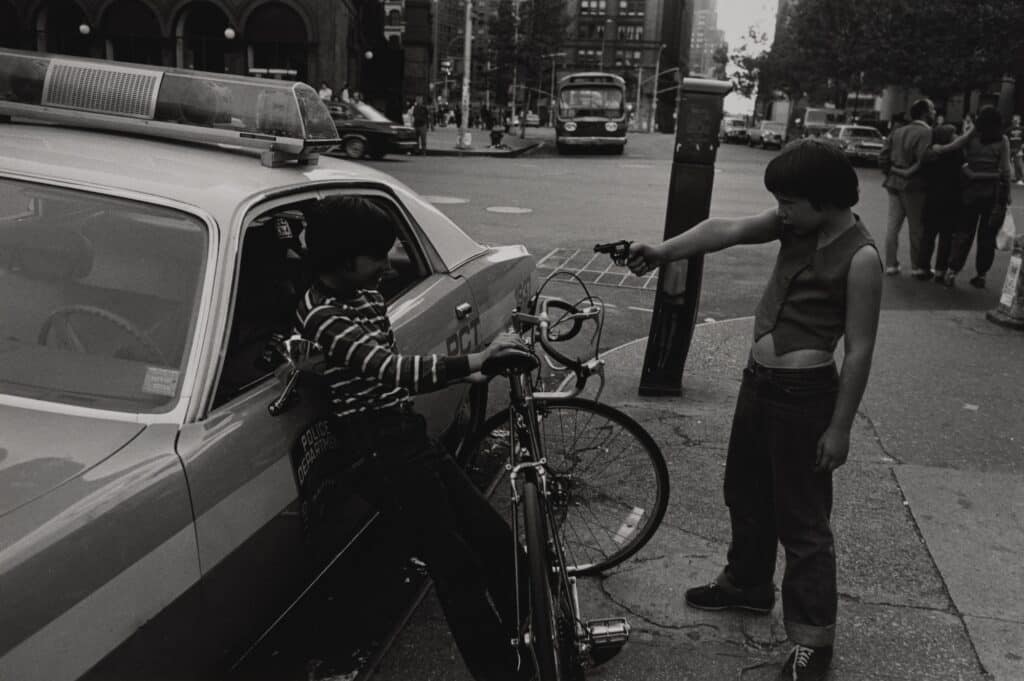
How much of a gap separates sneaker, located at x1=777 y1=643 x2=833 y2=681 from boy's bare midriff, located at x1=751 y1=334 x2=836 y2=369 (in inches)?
35.6

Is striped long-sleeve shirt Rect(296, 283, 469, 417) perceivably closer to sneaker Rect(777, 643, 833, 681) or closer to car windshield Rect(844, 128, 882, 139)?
sneaker Rect(777, 643, 833, 681)

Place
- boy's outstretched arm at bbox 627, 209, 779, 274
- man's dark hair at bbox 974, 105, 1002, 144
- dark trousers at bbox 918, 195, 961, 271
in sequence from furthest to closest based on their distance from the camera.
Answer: dark trousers at bbox 918, 195, 961, 271, man's dark hair at bbox 974, 105, 1002, 144, boy's outstretched arm at bbox 627, 209, 779, 274

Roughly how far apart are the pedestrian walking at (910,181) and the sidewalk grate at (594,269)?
103 inches

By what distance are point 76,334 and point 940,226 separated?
9.22m

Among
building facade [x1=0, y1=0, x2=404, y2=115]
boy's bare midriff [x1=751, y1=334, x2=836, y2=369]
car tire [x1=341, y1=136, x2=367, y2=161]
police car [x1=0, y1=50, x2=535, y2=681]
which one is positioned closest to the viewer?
police car [x1=0, y1=50, x2=535, y2=681]

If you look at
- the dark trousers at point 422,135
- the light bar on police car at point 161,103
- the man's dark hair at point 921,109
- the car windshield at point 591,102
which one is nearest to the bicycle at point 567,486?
the light bar on police car at point 161,103

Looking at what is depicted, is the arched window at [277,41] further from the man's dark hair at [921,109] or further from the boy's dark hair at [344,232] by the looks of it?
the boy's dark hair at [344,232]

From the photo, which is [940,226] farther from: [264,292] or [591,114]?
[591,114]

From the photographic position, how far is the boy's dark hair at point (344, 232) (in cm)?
244

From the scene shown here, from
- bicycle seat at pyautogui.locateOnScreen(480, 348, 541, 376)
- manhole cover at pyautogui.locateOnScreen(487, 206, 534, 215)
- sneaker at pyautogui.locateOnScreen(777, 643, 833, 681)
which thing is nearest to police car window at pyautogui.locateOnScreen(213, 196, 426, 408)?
bicycle seat at pyautogui.locateOnScreen(480, 348, 541, 376)

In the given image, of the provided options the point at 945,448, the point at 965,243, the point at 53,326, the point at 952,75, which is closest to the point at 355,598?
the point at 53,326

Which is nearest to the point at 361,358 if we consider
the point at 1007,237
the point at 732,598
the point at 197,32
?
the point at 732,598

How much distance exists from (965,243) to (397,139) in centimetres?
1872

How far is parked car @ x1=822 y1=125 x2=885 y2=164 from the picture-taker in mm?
36000
